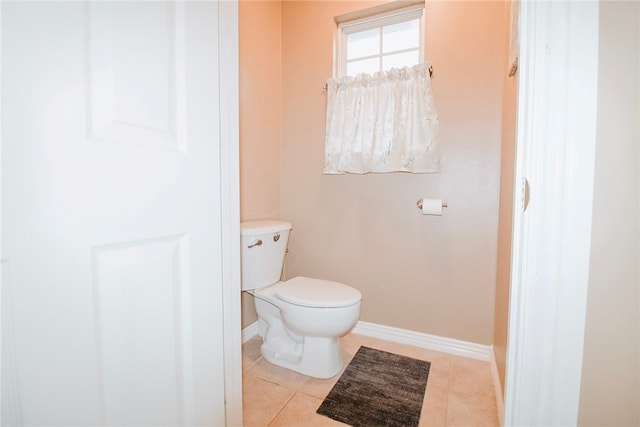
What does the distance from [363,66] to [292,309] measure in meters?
1.66

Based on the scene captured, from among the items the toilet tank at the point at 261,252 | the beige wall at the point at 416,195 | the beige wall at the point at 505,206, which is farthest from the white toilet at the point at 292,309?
the beige wall at the point at 505,206

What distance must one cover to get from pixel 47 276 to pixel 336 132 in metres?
1.71

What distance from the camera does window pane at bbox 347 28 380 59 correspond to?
1.97 meters

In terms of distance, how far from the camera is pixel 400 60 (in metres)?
1.89

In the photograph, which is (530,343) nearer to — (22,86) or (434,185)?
(22,86)

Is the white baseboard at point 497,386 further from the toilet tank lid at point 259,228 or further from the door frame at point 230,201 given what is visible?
the toilet tank lid at point 259,228

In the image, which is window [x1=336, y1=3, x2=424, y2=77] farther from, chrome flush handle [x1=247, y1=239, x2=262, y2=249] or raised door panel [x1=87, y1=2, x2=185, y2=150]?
raised door panel [x1=87, y1=2, x2=185, y2=150]

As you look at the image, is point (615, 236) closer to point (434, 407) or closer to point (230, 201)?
point (230, 201)

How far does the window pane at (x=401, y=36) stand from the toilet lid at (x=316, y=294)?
62.0 inches

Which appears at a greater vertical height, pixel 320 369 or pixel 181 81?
pixel 181 81

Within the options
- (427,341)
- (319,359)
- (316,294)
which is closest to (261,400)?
(319,359)

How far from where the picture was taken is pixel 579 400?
53 centimetres

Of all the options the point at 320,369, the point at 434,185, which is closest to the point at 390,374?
the point at 320,369

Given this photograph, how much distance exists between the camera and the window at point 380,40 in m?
1.85
